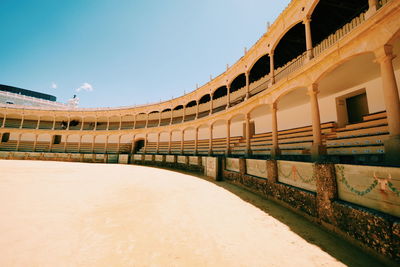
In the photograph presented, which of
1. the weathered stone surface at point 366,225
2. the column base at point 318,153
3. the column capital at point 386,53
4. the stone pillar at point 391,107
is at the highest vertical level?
the column capital at point 386,53

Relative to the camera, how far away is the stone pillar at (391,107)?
452 centimetres

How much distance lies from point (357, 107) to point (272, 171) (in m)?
7.33

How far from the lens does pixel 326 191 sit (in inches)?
191

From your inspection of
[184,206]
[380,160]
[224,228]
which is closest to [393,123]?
[380,160]

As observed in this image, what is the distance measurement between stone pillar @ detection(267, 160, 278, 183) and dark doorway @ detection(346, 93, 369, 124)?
6.69 meters

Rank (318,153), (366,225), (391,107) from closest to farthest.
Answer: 1. (366,225)
2. (391,107)
3. (318,153)

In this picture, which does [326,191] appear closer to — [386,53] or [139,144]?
[386,53]

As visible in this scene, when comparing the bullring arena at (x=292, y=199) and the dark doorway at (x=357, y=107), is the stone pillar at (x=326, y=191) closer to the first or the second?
the bullring arena at (x=292, y=199)

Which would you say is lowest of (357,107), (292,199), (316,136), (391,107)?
(292,199)

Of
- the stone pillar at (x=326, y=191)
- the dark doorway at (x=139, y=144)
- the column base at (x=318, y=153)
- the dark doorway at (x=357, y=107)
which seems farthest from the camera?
the dark doorway at (x=139, y=144)

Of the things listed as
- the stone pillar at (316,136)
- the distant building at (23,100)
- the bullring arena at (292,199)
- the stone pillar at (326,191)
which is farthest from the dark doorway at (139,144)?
the stone pillar at (326,191)

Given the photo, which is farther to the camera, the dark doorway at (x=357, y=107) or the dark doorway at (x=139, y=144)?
the dark doorway at (x=139, y=144)

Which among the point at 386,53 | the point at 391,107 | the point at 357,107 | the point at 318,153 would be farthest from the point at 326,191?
the point at 357,107

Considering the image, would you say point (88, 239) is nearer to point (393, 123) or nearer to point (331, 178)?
point (331, 178)
